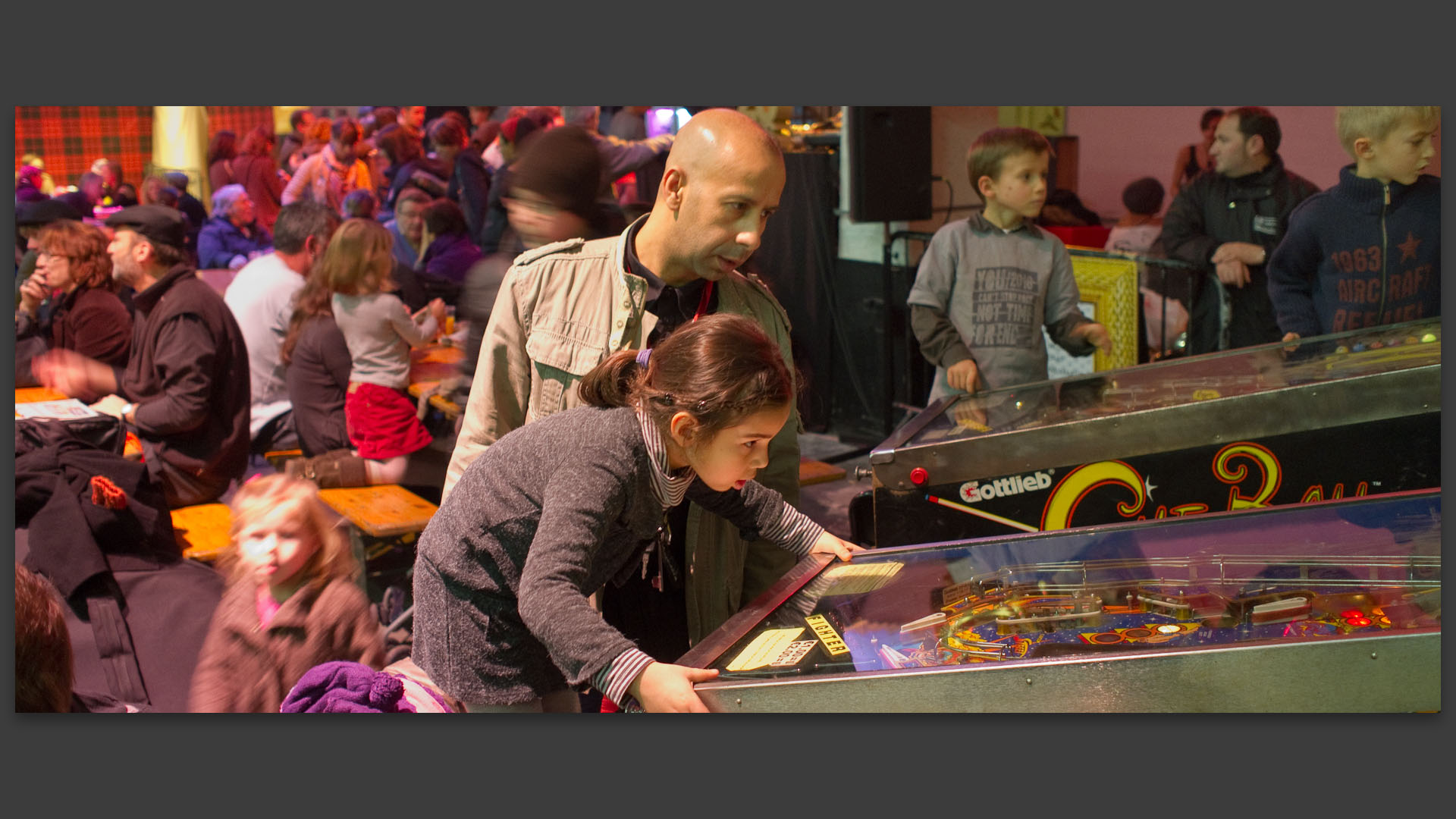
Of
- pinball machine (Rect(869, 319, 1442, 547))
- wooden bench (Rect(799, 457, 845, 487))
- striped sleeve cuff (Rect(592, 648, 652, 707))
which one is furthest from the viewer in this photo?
wooden bench (Rect(799, 457, 845, 487))

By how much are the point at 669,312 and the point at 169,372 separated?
50.3 inches

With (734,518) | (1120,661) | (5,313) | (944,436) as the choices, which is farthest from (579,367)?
(5,313)

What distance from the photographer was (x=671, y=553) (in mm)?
2445

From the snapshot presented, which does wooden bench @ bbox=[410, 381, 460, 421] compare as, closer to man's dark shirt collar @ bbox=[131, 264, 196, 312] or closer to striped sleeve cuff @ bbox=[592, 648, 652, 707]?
man's dark shirt collar @ bbox=[131, 264, 196, 312]

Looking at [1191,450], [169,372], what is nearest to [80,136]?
[169,372]

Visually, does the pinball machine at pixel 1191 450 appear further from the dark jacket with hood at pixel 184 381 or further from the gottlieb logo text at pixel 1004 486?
the dark jacket with hood at pixel 184 381

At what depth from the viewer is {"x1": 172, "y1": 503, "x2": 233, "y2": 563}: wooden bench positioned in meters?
2.81

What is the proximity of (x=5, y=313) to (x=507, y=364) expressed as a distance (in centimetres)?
120

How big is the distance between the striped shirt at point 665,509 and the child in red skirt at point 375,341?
1.03 meters

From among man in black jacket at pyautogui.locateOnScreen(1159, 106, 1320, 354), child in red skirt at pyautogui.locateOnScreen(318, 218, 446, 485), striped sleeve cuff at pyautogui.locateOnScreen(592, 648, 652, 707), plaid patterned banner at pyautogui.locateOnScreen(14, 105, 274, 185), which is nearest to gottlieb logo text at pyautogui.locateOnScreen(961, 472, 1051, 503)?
man in black jacket at pyautogui.locateOnScreen(1159, 106, 1320, 354)

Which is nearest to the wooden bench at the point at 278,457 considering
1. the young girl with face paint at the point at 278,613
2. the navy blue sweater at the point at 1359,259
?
the young girl with face paint at the point at 278,613

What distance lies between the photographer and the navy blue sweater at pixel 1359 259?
8.65 ft

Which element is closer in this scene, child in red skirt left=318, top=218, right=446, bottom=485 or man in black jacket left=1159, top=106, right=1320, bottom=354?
man in black jacket left=1159, top=106, right=1320, bottom=354

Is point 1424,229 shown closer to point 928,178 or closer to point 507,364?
point 928,178
